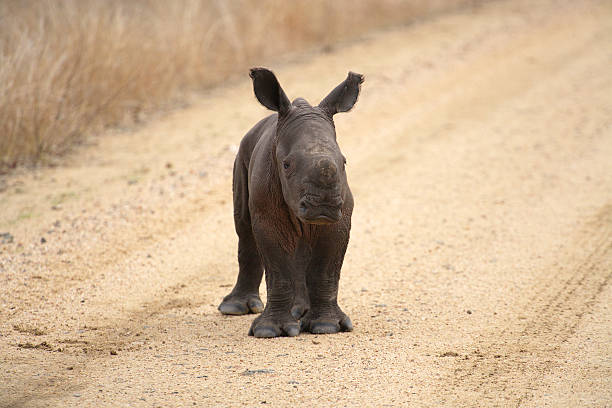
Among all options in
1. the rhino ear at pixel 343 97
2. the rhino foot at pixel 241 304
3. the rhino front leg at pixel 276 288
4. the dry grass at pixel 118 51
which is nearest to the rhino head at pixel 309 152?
the rhino ear at pixel 343 97

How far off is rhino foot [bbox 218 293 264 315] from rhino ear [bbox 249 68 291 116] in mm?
1719

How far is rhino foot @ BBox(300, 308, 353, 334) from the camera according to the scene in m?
5.83

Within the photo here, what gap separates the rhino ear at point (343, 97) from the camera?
18.9ft

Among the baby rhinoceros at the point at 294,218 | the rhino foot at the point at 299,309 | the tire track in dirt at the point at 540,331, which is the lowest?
the tire track in dirt at the point at 540,331

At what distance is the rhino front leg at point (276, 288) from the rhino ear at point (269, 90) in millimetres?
861

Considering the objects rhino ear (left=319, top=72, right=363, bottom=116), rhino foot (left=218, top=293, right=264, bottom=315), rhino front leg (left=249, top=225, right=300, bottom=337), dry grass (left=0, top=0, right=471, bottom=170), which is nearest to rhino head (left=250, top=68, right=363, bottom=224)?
rhino ear (left=319, top=72, right=363, bottom=116)

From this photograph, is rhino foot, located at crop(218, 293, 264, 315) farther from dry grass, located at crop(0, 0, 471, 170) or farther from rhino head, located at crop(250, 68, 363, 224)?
dry grass, located at crop(0, 0, 471, 170)

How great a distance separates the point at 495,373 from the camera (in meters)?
5.16

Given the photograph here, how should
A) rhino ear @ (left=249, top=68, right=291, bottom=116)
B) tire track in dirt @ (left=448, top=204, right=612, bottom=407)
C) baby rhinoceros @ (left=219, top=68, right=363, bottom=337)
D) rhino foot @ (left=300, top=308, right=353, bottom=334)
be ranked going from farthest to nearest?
rhino foot @ (left=300, top=308, right=353, bottom=334)
rhino ear @ (left=249, top=68, right=291, bottom=116)
baby rhinoceros @ (left=219, top=68, right=363, bottom=337)
tire track in dirt @ (left=448, top=204, right=612, bottom=407)

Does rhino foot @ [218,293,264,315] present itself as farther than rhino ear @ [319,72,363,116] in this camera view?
Yes

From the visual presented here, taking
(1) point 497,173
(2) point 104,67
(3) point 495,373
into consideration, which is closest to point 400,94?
(1) point 497,173

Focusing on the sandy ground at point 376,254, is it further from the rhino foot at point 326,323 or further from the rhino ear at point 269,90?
the rhino ear at point 269,90

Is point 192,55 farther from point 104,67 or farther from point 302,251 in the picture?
point 302,251

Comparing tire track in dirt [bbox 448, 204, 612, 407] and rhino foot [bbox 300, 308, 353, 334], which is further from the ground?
rhino foot [bbox 300, 308, 353, 334]
